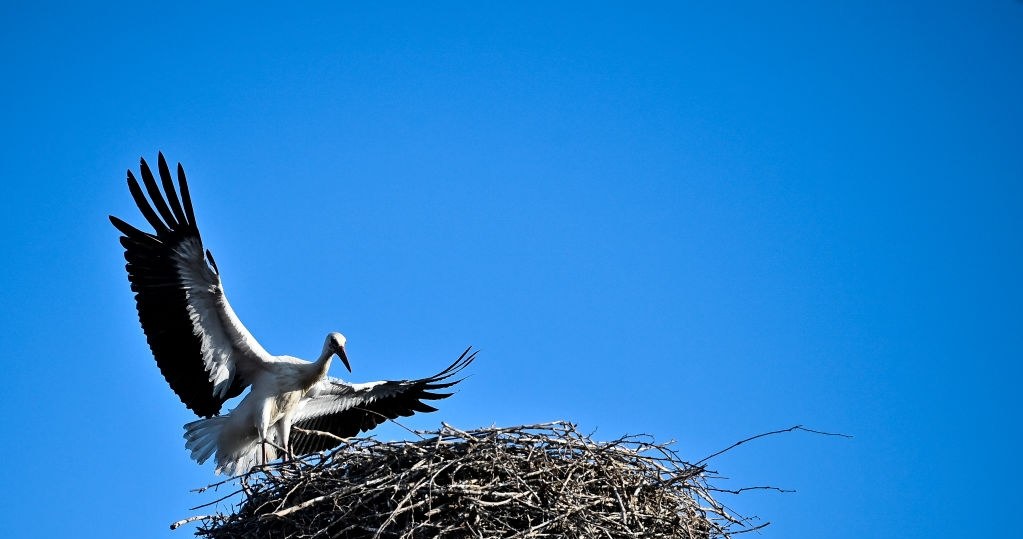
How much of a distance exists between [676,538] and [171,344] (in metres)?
3.28

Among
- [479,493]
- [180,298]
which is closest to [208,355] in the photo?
Result: [180,298]

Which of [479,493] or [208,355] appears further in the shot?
[208,355]

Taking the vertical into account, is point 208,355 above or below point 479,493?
above

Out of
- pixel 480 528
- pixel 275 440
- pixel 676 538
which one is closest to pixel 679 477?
pixel 676 538

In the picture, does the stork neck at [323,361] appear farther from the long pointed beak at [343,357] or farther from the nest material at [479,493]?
the nest material at [479,493]

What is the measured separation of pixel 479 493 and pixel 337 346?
2.38 metres

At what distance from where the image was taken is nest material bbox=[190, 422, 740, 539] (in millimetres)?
4695

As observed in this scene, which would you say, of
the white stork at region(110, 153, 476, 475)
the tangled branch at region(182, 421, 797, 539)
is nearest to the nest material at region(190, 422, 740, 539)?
the tangled branch at region(182, 421, 797, 539)

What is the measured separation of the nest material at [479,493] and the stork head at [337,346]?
154 cm

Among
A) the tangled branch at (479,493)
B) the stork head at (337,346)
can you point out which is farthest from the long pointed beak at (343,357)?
the tangled branch at (479,493)

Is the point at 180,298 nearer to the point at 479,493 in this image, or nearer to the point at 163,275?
the point at 163,275

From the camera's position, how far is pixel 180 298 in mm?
6613

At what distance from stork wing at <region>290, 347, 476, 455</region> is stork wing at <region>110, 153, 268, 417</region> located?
0.64 m

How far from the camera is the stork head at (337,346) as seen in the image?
685 centimetres
